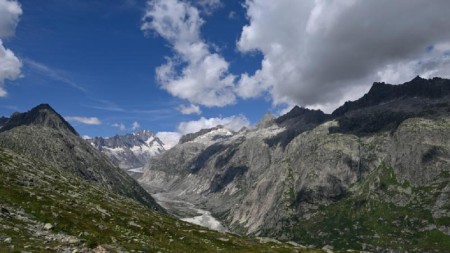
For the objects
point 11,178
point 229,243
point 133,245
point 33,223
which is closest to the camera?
point 33,223

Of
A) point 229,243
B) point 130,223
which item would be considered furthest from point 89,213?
point 229,243

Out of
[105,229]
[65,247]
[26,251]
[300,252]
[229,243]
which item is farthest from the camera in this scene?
[300,252]

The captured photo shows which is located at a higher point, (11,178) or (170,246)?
(11,178)

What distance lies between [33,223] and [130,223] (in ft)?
89.7

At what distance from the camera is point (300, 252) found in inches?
3782

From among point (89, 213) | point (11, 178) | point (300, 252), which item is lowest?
point (300, 252)

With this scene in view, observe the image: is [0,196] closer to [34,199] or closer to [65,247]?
[34,199]

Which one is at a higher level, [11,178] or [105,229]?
[11,178]

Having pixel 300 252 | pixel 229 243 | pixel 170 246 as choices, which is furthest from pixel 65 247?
pixel 300 252

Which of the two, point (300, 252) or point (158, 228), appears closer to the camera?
point (158, 228)

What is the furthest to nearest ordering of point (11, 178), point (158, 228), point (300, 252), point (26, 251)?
1. point (300, 252)
2. point (158, 228)
3. point (11, 178)
4. point (26, 251)

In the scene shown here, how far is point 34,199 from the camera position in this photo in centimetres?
5941

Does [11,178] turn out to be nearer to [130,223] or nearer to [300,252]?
[130,223]

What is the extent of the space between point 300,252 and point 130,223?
42.6 m
